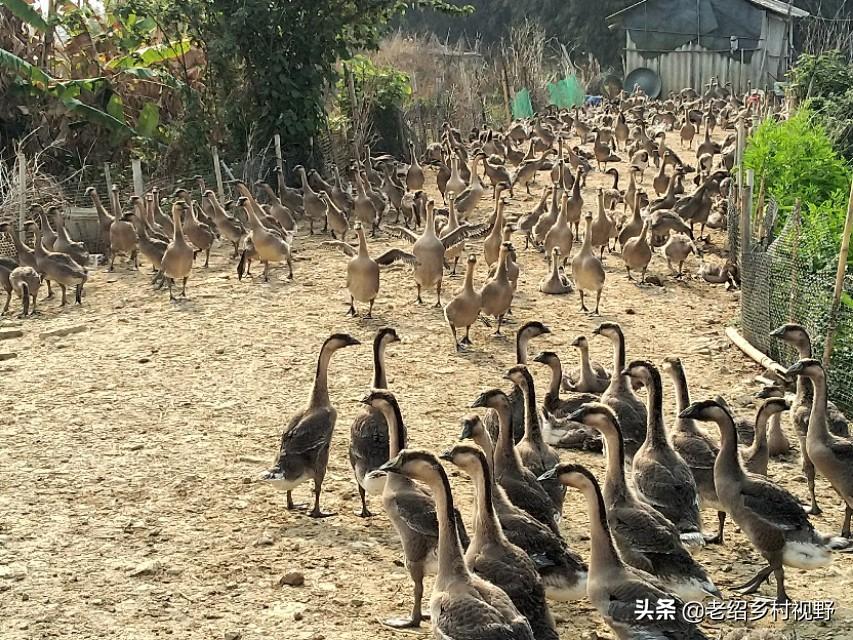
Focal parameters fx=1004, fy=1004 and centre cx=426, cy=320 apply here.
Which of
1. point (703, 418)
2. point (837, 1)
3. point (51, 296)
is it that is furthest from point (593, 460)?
point (837, 1)

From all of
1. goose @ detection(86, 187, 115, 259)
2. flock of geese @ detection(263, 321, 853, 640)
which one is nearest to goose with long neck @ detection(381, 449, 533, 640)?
flock of geese @ detection(263, 321, 853, 640)

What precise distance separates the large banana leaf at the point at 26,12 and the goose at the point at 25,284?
362 inches

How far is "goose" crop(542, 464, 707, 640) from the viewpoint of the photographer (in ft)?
18.3

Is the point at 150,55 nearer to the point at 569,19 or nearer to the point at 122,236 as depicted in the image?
the point at 122,236

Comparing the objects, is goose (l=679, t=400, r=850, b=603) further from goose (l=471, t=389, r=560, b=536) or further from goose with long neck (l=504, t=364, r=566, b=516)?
goose with long neck (l=504, t=364, r=566, b=516)

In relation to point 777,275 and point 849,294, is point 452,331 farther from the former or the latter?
point 849,294

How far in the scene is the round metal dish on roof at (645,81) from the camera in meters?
49.0

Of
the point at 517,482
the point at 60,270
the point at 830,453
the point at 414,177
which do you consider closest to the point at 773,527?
the point at 830,453

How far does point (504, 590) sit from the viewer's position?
5777 mm

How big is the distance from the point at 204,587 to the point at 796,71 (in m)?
21.1

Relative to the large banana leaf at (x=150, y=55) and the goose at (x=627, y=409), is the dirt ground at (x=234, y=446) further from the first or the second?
the large banana leaf at (x=150, y=55)

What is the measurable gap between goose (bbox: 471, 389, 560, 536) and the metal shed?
4260 cm

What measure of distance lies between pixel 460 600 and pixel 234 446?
14.9 feet

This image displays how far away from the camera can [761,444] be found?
27.6 feet
